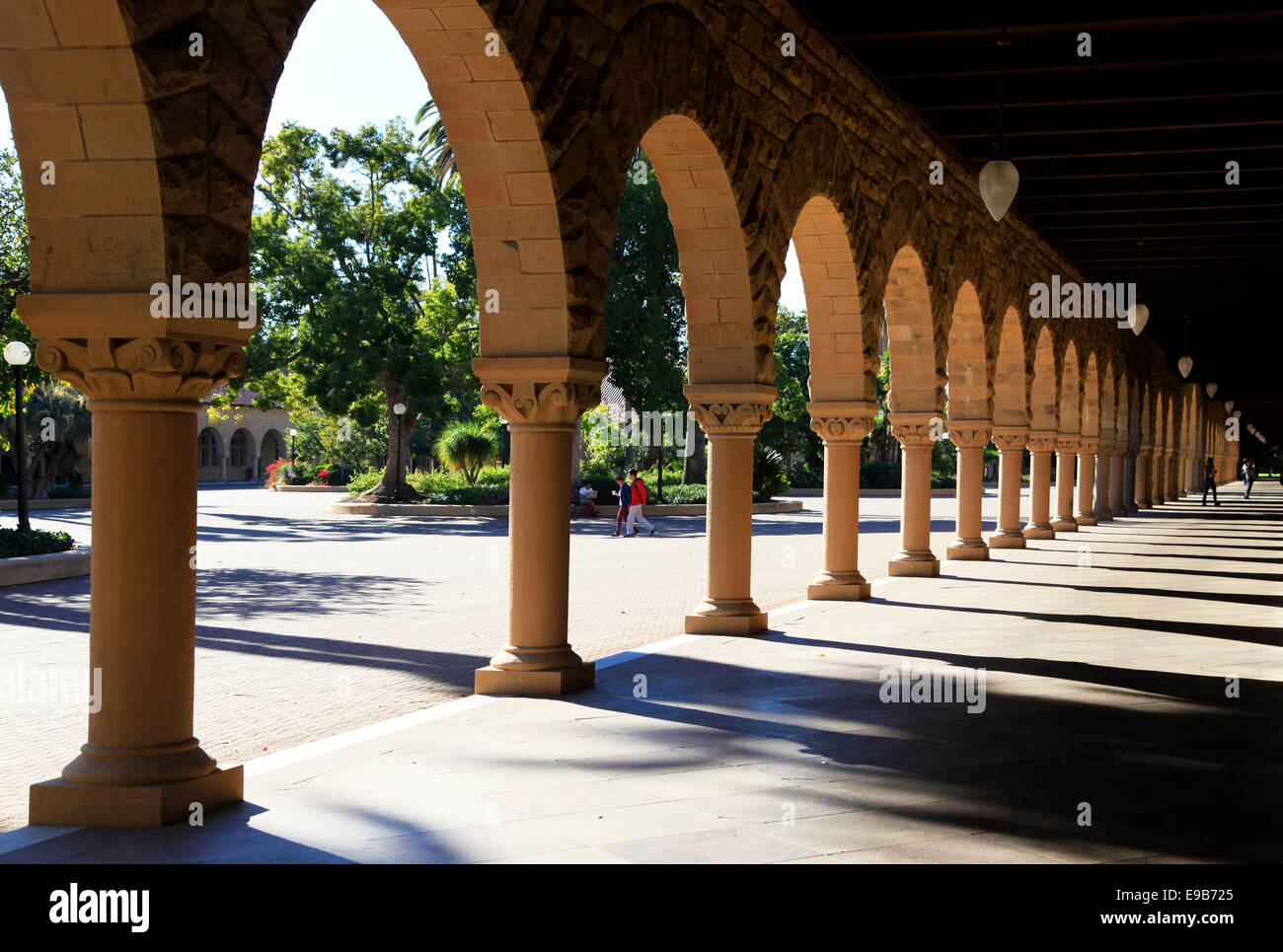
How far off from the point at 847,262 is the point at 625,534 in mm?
12509

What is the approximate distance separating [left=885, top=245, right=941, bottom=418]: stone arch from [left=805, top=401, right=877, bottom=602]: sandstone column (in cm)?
254

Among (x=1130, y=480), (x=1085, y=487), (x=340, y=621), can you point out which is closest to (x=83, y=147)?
(x=340, y=621)

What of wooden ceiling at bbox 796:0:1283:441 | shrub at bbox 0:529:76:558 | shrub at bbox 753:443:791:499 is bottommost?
shrub at bbox 0:529:76:558

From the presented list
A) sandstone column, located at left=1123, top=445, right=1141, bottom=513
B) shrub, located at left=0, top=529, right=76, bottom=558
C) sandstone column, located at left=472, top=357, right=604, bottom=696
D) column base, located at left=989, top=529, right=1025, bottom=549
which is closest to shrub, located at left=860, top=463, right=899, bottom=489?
sandstone column, located at left=1123, top=445, right=1141, bottom=513

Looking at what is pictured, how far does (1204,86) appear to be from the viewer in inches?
500

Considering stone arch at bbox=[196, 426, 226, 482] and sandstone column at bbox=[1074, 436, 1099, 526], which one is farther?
stone arch at bbox=[196, 426, 226, 482]

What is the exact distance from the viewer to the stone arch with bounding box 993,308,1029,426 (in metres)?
21.7

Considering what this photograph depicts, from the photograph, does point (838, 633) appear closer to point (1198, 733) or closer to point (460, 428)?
point (1198, 733)

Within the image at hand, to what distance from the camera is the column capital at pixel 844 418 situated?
1361cm

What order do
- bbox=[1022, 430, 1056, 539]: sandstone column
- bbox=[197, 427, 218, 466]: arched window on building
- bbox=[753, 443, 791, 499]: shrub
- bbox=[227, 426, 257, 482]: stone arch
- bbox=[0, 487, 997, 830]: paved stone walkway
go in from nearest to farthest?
bbox=[0, 487, 997, 830]: paved stone walkway < bbox=[1022, 430, 1056, 539]: sandstone column < bbox=[753, 443, 791, 499]: shrub < bbox=[197, 427, 218, 466]: arched window on building < bbox=[227, 426, 257, 482]: stone arch

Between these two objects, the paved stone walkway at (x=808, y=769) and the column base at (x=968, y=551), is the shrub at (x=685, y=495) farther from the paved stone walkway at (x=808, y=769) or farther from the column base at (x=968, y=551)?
the paved stone walkway at (x=808, y=769)

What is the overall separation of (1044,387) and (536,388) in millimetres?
17793

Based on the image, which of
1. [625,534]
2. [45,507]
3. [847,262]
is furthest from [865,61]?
[45,507]

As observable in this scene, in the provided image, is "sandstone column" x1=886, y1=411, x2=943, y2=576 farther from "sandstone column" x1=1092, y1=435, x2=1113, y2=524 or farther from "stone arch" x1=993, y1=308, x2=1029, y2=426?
"sandstone column" x1=1092, y1=435, x2=1113, y2=524
